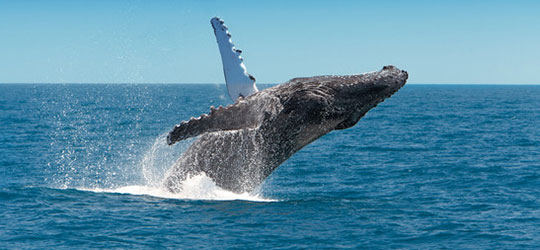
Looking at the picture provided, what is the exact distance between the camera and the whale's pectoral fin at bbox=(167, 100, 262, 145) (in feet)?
27.9

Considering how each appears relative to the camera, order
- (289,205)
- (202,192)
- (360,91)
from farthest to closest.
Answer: (289,205), (202,192), (360,91)

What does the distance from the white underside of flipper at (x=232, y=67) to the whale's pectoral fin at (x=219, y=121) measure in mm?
928

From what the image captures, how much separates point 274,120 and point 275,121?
0.09 ft

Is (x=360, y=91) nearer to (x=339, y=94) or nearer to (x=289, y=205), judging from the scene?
(x=339, y=94)

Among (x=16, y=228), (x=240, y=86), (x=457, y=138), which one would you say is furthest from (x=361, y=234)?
(x=457, y=138)

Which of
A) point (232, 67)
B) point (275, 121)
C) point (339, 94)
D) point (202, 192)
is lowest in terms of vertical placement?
point (202, 192)

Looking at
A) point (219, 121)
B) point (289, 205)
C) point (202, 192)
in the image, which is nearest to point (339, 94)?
point (219, 121)

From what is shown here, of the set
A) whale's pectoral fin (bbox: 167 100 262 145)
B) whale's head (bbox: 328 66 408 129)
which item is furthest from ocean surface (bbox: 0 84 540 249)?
whale's head (bbox: 328 66 408 129)

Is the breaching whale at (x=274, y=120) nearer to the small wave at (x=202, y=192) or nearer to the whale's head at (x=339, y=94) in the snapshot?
the whale's head at (x=339, y=94)

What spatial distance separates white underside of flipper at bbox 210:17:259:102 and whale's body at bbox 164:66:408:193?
62 cm

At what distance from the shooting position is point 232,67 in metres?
10.3

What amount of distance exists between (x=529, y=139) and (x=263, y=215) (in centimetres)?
2071

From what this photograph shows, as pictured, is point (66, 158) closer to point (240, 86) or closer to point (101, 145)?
point (101, 145)

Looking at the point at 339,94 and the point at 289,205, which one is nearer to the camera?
the point at 339,94
